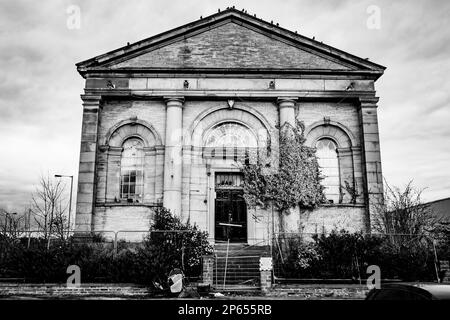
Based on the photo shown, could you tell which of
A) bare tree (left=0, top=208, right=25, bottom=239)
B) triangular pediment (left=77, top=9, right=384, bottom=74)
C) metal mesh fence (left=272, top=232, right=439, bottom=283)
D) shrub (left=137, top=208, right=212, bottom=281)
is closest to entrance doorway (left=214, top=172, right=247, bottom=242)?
shrub (left=137, top=208, right=212, bottom=281)

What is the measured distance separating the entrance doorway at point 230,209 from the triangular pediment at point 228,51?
5.74 meters

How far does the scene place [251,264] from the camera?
1695 centimetres

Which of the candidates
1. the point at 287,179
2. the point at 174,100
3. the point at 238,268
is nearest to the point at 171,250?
the point at 238,268

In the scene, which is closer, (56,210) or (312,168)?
(312,168)

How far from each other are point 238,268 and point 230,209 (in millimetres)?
4387

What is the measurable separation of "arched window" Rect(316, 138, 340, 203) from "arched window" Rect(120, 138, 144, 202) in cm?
906

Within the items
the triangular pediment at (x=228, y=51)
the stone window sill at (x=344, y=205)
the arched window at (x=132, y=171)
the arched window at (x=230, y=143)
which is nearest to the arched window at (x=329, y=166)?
the stone window sill at (x=344, y=205)

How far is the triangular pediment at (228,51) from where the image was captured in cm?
2136

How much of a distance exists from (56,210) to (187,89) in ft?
41.5

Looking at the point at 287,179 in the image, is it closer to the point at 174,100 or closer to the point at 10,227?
the point at 174,100

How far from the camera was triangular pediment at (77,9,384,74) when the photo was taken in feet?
70.1

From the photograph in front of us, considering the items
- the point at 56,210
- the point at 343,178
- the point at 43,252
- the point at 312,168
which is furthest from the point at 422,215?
the point at 56,210

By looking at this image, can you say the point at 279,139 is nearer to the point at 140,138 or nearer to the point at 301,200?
the point at 301,200

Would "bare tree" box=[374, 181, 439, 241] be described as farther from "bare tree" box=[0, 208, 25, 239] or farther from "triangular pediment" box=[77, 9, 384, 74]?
"bare tree" box=[0, 208, 25, 239]
